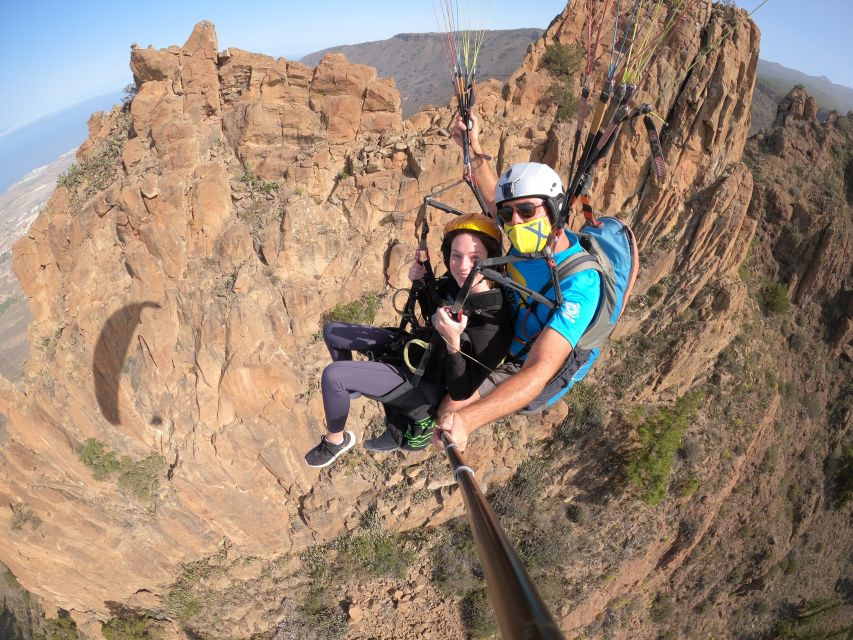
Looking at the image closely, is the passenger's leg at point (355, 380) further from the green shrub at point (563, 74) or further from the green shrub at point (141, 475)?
the green shrub at point (563, 74)

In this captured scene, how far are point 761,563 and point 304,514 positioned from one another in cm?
2285

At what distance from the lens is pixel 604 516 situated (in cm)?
1895

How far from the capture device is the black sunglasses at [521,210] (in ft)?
13.3

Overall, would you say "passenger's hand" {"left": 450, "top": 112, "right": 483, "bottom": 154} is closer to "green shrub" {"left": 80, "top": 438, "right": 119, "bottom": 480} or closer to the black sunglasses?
the black sunglasses

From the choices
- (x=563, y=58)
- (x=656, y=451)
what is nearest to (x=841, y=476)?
(x=656, y=451)

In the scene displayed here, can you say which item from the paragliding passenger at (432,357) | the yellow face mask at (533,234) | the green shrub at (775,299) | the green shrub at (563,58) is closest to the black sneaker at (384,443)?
the paragliding passenger at (432,357)

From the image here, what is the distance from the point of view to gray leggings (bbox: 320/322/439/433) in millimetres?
5055

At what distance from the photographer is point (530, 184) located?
13.3ft

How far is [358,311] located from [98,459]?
10008 millimetres

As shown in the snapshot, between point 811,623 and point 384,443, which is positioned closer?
point 384,443

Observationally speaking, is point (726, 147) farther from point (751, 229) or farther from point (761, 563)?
point (761, 563)

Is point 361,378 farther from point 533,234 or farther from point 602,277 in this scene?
point 602,277

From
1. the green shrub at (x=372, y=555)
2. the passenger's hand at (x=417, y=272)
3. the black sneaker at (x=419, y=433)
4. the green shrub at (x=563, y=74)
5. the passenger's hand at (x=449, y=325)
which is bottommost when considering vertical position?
the green shrub at (x=372, y=555)

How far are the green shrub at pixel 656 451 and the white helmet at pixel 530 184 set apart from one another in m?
17.2
